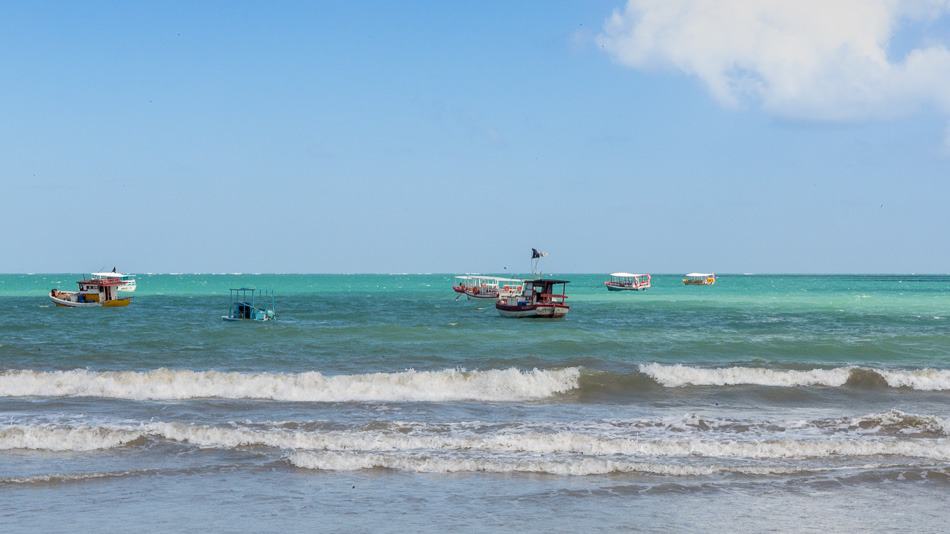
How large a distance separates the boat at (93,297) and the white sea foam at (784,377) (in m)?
59.5

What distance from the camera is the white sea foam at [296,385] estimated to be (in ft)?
78.2

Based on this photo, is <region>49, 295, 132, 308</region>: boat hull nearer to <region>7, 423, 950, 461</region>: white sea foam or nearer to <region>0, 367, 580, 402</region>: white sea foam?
<region>0, 367, 580, 402</region>: white sea foam

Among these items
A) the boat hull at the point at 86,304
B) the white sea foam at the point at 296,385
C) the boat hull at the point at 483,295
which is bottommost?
the boat hull at the point at 86,304

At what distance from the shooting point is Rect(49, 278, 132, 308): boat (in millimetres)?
74625

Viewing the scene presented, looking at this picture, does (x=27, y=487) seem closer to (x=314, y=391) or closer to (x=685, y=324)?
(x=314, y=391)

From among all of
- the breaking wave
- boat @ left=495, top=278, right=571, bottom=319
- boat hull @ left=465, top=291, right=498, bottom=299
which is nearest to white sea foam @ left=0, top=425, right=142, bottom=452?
the breaking wave

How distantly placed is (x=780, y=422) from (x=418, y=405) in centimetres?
862

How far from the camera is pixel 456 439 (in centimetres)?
1662

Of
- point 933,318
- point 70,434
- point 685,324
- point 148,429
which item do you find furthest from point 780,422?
point 933,318

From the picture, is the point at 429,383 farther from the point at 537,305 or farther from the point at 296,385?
the point at 537,305

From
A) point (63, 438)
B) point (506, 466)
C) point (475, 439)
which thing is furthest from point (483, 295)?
point (506, 466)

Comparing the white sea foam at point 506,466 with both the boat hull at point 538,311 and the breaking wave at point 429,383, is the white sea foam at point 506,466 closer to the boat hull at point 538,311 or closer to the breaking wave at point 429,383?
the breaking wave at point 429,383

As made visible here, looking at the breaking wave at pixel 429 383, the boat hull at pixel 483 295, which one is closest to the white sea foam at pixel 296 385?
the breaking wave at pixel 429 383

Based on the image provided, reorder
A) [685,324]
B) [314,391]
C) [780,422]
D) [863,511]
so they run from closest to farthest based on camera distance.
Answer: [863,511]
[780,422]
[314,391]
[685,324]
